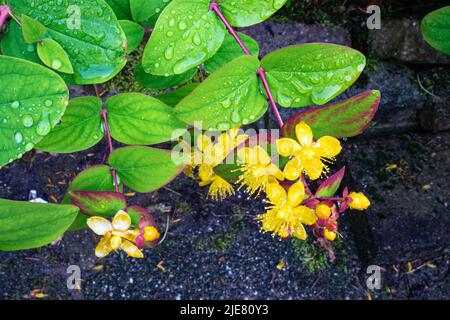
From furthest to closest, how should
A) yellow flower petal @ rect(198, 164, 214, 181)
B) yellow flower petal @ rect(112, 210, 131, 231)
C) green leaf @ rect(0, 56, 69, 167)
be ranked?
yellow flower petal @ rect(198, 164, 214, 181)
yellow flower petal @ rect(112, 210, 131, 231)
green leaf @ rect(0, 56, 69, 167)

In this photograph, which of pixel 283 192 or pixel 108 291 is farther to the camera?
pixel 108 291

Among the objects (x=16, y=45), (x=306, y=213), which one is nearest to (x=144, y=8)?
(x=16, y=45)

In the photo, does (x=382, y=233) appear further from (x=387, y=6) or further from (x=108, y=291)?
(x=108, y=291)

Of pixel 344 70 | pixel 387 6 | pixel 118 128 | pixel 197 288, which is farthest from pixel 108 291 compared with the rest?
pixel 387 6

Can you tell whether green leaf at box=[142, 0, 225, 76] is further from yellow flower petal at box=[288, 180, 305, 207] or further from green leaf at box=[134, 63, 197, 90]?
yellow flower petal at box=[288, 180, 305, 207]

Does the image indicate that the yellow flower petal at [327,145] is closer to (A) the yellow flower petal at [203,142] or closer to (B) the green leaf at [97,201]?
(A) the yellow flower petal at [203,142]

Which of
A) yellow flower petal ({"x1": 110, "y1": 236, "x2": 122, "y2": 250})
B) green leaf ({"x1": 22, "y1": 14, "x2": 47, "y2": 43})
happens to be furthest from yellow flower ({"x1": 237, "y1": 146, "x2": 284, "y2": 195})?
green leaf ({"x1": 22, "y1": 14, "x2": 47, "y2": 43})
